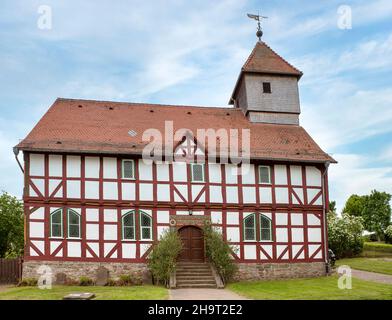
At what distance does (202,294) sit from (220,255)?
4.74 m

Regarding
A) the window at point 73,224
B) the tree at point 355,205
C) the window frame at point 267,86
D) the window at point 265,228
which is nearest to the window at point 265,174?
the window at point 265,228

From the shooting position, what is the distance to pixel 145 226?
1050 inches

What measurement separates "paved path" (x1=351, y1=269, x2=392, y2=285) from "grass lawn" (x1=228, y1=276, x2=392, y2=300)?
0.91 meters

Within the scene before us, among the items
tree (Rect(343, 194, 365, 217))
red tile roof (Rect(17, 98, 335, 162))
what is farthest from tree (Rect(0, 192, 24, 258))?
tree (Rect(343, 194, 365, 217))

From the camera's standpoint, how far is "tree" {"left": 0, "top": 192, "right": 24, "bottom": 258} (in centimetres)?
3994

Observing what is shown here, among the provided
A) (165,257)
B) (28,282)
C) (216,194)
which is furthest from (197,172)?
(28,282)

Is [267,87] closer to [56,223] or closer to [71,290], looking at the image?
[56,223]

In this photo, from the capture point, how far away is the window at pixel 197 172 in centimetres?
2759

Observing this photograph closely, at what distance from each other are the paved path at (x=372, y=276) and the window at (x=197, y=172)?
9389 millimetres

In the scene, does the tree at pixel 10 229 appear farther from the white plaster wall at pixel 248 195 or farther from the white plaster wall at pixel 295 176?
the white plaster wall at pixel 295 176

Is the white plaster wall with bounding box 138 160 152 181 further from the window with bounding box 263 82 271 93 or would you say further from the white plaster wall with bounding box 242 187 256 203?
the window with bounding box 263 82 271 93
